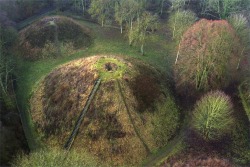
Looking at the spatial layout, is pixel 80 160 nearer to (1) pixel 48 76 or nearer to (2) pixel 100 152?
(2) pixel 100 152

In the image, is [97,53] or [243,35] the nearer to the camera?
[243,35]

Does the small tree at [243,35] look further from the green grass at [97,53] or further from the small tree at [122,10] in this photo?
the small tree at [122,10]

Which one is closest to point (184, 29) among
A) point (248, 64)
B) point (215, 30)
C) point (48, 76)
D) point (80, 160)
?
point (215, 30)

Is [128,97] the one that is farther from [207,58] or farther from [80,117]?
[207,58]

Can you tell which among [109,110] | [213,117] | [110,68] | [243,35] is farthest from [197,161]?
[243,35]

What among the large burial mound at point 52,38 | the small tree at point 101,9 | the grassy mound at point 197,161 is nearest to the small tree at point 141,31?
the large burial mound at point 52,38

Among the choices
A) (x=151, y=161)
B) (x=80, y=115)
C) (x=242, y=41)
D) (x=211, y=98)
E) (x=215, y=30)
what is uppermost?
(x=215, y=30)
